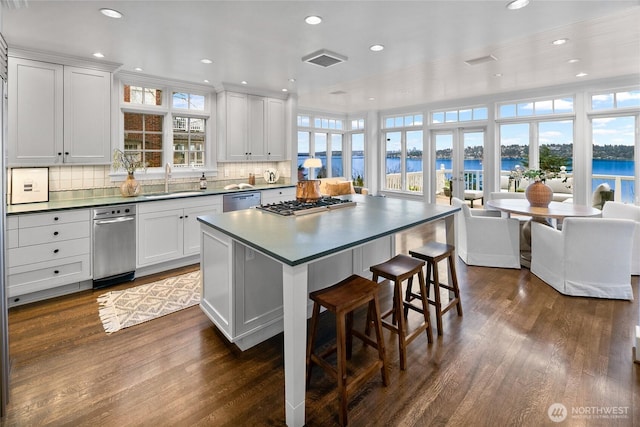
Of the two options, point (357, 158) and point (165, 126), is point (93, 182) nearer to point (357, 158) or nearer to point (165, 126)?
point (165, 126)

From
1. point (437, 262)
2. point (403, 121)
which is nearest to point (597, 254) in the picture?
point (437, 262)

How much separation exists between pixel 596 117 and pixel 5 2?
8.01 m

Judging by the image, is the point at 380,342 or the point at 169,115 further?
the point at 169,115

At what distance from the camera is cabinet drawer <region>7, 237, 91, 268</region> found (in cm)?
310

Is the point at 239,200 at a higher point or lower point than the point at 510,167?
lower

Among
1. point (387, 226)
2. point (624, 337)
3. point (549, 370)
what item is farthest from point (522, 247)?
point (387, 226)

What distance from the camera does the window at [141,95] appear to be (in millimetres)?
4598

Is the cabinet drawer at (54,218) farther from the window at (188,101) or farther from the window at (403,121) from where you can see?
the window at (403,121)

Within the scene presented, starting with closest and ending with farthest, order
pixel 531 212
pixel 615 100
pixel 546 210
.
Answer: pixel 531 212 < pixel 546 210 < pixel 615 100

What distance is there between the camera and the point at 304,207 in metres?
2.88

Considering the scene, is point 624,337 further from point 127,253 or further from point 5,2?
point 5,2

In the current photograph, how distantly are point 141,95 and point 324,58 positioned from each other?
274 centimetres

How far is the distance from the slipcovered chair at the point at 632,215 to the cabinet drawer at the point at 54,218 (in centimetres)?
591

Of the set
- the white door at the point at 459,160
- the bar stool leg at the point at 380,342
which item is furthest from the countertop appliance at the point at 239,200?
the white door at the point at 459,160
